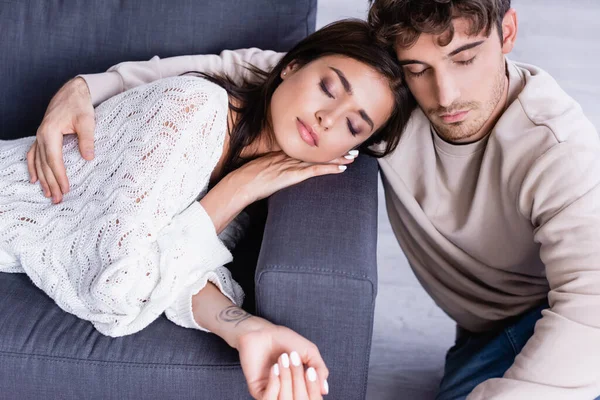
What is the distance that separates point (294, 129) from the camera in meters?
1.61

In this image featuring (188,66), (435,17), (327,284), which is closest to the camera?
(327,284)

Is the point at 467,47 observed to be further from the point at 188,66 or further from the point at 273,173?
the point at 188,66

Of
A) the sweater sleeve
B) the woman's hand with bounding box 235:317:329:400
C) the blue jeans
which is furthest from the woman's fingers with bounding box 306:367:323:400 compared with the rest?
the blue jeans

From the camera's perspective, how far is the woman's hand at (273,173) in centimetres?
159

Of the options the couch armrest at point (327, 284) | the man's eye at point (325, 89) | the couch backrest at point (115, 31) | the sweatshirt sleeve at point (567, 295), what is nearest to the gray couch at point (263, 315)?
the couch armrest at point (327, 284)

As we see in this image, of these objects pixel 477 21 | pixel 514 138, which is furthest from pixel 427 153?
pixel 477 21

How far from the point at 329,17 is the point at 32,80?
1.86m

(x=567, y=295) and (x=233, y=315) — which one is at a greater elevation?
(x=567, y=295)

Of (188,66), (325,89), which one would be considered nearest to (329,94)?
(325,89)

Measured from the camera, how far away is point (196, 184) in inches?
60.2

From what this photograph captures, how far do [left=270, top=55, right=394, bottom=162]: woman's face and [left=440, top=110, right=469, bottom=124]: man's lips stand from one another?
6.5 inches

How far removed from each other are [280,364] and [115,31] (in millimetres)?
1252

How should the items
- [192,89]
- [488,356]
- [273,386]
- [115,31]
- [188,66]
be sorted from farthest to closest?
[115,31] < [188,66] < [488,356] < [192,89] < [273,386]

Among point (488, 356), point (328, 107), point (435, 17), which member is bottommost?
point (488, 356)
